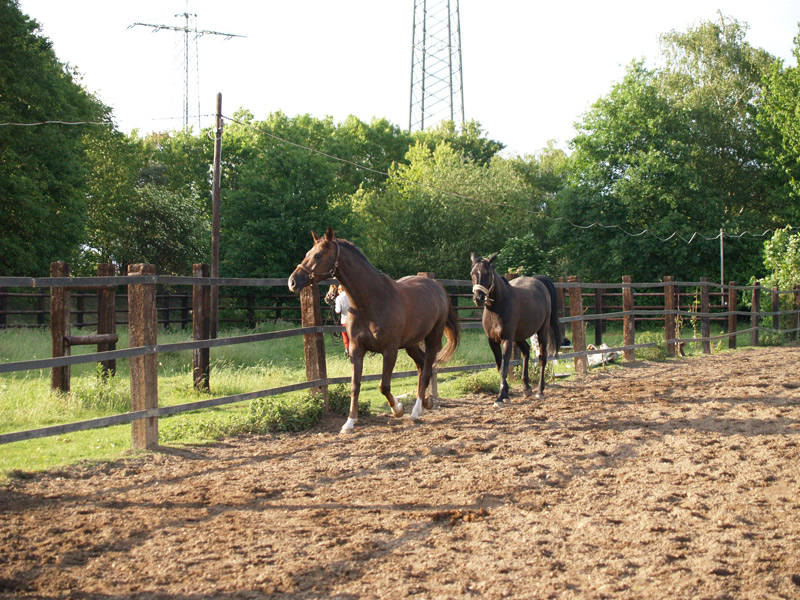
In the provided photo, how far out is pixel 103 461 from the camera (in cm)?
533

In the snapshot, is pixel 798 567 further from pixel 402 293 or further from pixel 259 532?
pixel 402 293

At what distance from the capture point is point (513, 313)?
8547 mm

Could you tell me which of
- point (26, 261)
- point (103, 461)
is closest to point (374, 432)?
point (103, 461)

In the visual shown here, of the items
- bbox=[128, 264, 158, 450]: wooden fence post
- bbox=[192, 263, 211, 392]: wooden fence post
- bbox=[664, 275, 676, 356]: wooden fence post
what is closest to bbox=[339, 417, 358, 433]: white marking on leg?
bbox=[128, 264, 158, 450]: wooden fence post

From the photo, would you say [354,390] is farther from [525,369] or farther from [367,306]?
[525,369]

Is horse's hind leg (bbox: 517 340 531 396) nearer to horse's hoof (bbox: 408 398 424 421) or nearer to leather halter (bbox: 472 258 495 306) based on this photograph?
leather halter (bbox: 472 258 495 306)

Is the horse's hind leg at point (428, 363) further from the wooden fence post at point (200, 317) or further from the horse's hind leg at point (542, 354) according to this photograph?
the wooden fence post at point (200, 317)

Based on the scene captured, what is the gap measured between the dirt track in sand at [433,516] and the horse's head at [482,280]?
175 centimetres

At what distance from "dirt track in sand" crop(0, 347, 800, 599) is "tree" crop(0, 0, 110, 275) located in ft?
64.7

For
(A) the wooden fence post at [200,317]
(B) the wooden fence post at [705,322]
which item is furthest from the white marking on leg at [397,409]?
(B) the wooden fence post at [705,322]

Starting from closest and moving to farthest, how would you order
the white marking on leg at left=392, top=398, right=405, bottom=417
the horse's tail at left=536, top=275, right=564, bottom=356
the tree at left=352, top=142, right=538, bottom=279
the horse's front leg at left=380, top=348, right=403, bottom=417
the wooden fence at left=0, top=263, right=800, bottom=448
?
the wooden fence at left=0, top=263, right=800, bottom=448, the horse's front leg at left=380, top=348, right=403, bottom=417, the white marking on leg at left=392, top=398, right=405, bottom=417, the horse's tail at left=536, top=275, right=564, bottom=356, the tree at left=352, top=142, right=538, bottom=279

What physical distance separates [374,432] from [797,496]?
3437mm

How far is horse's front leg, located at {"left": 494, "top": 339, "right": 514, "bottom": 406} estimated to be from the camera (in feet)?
26.6

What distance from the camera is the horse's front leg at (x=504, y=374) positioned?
319 inches
